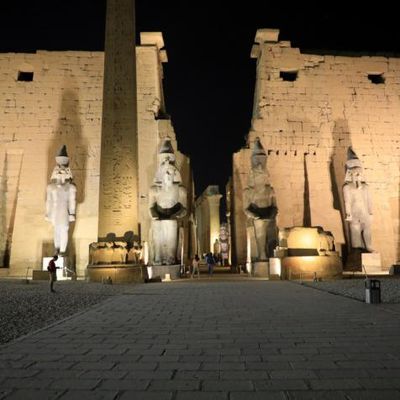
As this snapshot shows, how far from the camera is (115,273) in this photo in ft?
28.2

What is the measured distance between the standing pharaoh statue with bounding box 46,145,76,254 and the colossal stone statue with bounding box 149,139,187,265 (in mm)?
2268

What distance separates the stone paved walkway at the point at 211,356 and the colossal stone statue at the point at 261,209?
6.22 metres

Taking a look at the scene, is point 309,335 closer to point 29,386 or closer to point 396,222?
point 29,386

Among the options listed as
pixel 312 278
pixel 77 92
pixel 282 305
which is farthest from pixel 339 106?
pixel 282 305

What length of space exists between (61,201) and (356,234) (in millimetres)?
8424

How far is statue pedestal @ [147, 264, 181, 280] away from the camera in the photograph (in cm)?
1005

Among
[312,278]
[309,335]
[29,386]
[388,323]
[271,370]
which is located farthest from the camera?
[312,278]

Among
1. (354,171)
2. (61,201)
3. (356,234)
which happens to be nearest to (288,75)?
(354,171)

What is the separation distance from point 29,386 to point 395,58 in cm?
1640

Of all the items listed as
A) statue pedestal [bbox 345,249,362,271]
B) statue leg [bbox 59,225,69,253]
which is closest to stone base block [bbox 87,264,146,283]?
statue leg [bbox 59,225,69,253]

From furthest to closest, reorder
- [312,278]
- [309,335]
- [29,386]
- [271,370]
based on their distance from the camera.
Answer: [312,278] → [309,335] → [271,370] → [29,386]

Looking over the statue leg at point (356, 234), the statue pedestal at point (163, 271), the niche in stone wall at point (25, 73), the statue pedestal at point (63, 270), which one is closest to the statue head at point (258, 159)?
the statue leg at point (356, 234)

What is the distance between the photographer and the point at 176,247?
10.3 m

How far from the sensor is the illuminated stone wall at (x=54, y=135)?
1285 centimetres
